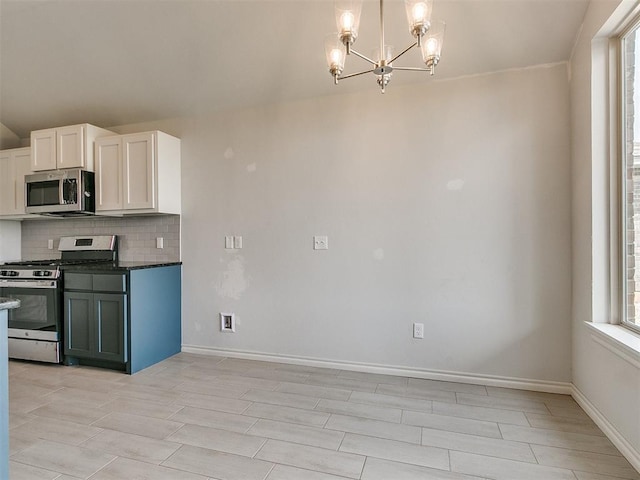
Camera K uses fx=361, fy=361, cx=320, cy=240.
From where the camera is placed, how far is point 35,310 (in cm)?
334

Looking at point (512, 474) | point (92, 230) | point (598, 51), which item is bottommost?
point (512, 474)

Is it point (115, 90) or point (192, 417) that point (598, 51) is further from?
point (115, 90)

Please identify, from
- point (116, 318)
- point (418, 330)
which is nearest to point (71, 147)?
point (116, 318)

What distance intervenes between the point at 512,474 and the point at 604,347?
94cm

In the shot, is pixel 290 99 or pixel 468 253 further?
pixel 290 99

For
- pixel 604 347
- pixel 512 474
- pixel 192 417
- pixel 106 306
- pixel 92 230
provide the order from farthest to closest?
pixel 92 230 → pixel 106 306 → pixel 192 417 → pixel 604 347 → pixel 512 474

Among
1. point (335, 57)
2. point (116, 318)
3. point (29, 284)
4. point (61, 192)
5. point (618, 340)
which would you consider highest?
point (335, 57)

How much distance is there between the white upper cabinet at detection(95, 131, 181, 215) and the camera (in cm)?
339

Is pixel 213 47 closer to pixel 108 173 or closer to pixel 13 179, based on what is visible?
pixel 108 173

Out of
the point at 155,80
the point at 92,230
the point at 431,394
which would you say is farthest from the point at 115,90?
the point at 431,394

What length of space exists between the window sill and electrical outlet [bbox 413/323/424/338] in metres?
1.09

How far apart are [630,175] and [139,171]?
3.78 m

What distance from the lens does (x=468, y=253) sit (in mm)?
2809

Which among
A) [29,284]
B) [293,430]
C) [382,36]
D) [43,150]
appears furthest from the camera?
[43,150]
